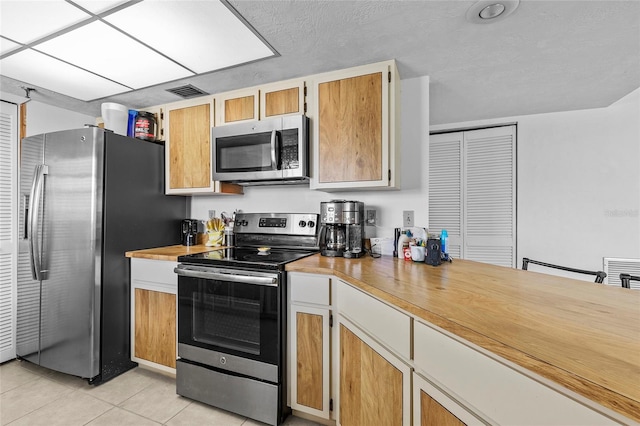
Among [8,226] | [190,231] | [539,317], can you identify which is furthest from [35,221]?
[539,317]

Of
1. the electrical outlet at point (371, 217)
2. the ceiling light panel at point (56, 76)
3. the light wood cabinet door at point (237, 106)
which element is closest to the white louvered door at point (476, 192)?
the electrical outlet at point (371, 217)

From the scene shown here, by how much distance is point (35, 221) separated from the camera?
217 cm

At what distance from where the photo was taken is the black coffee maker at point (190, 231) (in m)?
2.65

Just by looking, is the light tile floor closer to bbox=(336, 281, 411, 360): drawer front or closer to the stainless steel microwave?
bbox=(336, 281, 411, 360): drawer front

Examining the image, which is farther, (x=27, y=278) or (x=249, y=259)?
(x=27, y=278)

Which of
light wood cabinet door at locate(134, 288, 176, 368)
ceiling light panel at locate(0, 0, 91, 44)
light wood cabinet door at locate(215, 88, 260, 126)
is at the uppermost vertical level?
ceiling light panel at locate(0, 0, 91, 44)

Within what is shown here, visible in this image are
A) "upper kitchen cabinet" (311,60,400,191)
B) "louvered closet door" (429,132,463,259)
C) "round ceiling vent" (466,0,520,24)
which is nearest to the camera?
"round ceiling vent" (466,0,520,24)

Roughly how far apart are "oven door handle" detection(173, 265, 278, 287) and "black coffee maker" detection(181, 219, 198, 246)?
716 millimetres

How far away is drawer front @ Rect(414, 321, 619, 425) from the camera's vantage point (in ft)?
1.93

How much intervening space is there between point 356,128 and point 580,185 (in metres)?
2.53

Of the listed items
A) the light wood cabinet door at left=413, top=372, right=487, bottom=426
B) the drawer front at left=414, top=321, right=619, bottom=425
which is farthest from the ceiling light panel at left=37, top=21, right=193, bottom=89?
the light wood cabinet door at left=413, top=372, right=487, bottom=426

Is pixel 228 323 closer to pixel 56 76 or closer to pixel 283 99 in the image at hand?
pixel 283 99

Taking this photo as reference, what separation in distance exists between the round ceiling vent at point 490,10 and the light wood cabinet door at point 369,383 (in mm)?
1679

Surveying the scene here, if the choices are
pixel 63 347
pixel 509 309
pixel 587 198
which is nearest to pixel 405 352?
pixel 509 309
